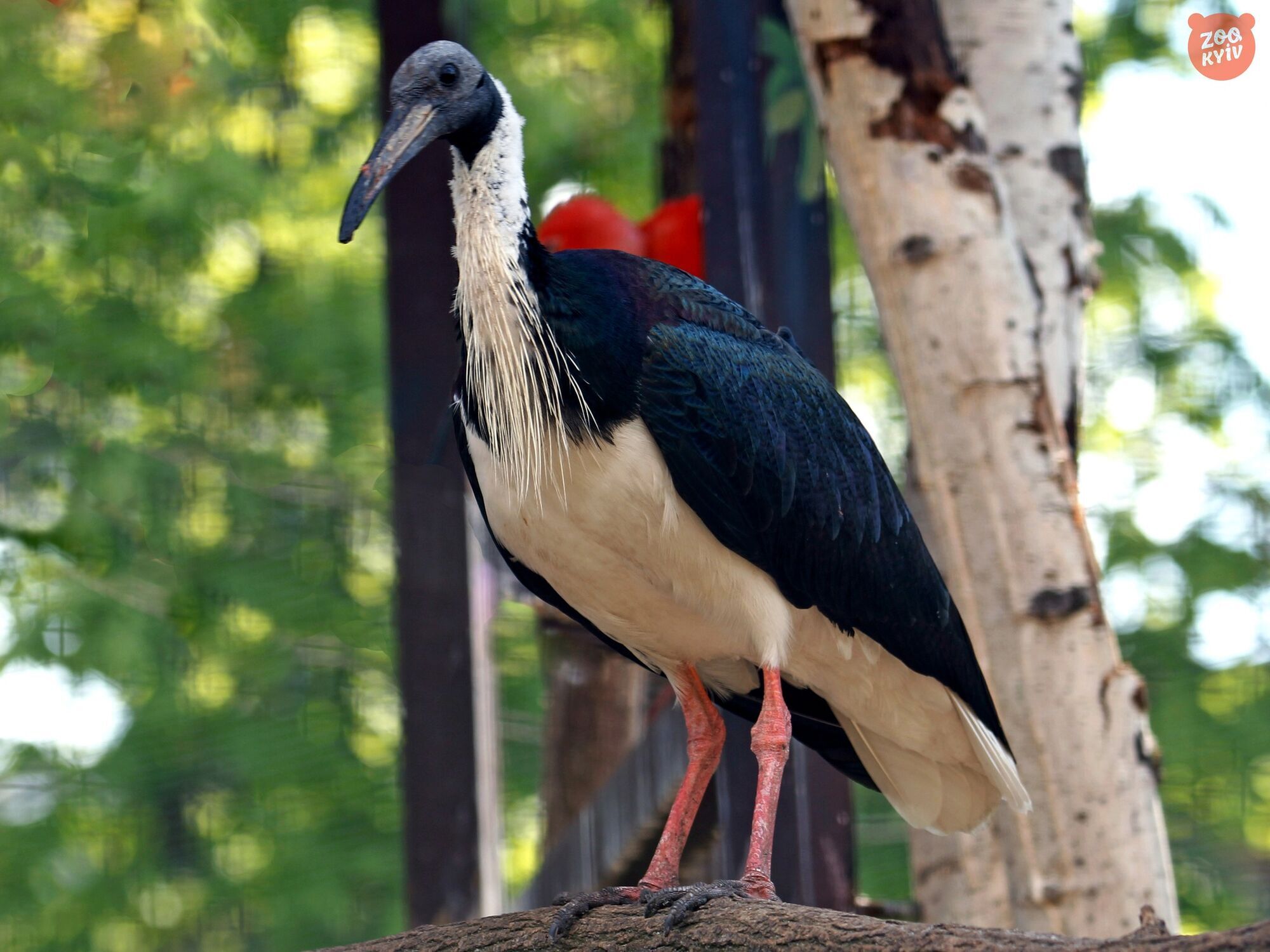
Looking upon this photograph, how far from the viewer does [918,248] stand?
370 centimetres

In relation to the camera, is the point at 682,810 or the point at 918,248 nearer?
the point at 682,810

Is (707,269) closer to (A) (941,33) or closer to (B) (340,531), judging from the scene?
(A) (941,33)

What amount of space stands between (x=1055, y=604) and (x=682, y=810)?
1.00 metres

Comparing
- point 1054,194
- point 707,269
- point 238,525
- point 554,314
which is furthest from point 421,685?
point 238,525

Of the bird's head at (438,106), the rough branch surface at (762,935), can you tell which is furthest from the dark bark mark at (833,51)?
the rough branch surface at (762,935)

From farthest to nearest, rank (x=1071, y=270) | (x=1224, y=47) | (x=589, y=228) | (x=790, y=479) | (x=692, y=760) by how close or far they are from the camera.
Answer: (x=589, y=228) → (x=1071, y=270) → (x=692, y=760) → (x=1224, y=47) → (x=790, y=479)

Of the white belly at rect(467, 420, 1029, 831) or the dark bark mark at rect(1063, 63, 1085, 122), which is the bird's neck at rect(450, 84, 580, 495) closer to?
the white belly at rect(467, 420, 1029, 831)

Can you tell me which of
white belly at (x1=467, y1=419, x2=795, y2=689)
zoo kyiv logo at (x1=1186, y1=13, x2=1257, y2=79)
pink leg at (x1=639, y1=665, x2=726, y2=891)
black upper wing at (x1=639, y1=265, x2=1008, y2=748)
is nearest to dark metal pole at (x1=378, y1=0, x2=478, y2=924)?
pink leg at (x1=639, y1=665, x2=726, y2=891)

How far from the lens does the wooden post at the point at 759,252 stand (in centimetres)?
386

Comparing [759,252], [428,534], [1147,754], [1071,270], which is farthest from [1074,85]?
[428,534]

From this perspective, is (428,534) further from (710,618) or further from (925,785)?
(925,785)

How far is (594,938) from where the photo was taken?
2766mm

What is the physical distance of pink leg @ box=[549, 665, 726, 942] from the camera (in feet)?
9.43

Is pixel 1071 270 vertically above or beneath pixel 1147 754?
above
